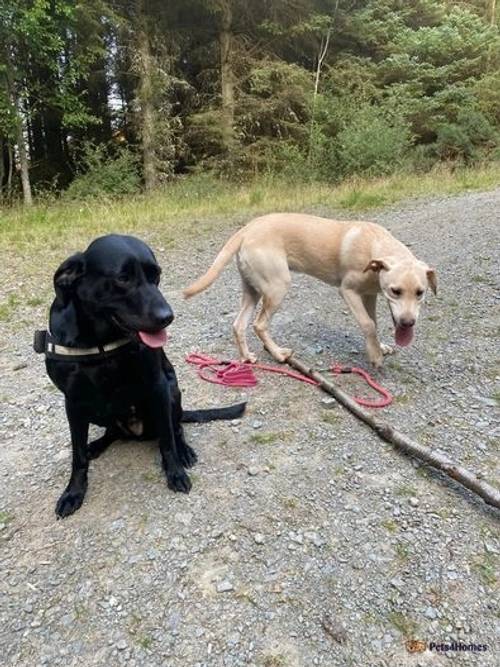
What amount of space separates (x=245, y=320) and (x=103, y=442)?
65.4 inches

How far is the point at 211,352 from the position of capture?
427 cm

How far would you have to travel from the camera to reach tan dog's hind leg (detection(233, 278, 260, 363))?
13.0 feet

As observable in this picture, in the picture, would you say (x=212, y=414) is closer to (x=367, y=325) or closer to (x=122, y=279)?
(x=122, y=279)

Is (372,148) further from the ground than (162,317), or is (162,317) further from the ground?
(372,148)

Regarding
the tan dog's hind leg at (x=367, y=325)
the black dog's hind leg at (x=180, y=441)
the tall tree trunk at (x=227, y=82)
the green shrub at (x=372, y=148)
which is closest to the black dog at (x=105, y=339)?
the black dog's hind leg at (x=180, y=441)

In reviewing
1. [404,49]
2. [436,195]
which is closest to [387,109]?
[404,49]

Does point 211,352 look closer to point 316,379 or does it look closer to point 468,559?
point 316,379

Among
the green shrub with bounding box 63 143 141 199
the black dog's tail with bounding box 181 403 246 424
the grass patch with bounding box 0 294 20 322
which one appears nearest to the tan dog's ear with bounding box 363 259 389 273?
the black dog's tail with bounding box 181 403 246 424

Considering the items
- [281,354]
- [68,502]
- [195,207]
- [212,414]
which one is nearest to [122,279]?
[68,502]

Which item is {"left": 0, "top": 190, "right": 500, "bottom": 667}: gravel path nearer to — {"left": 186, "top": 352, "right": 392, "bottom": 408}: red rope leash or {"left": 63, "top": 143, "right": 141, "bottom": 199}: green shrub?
{"left": 186, "top": 352, "right": 392, "bottom": 408}: red rope leash

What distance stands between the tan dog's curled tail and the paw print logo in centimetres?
242

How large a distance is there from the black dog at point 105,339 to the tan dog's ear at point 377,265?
5.50 ft

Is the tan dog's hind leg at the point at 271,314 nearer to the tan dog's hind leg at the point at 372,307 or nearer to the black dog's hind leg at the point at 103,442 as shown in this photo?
the tan dog's hind leg at the point at 372,307

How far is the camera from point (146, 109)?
15484 millimetres
